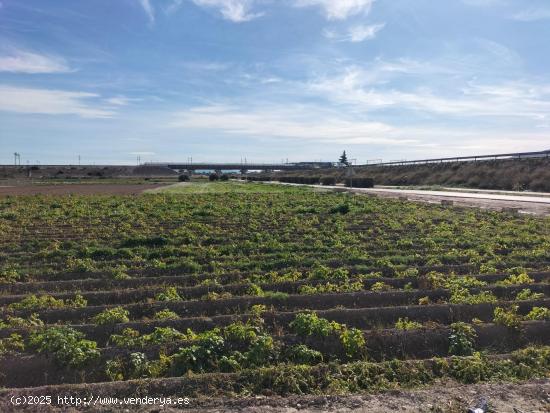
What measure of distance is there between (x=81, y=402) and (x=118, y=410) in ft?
1.61

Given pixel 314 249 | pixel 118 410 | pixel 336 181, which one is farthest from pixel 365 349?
pixel 336 181

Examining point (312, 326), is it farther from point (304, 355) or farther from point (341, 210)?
point (341, 210)

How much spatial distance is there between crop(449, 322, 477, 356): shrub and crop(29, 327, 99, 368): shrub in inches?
191

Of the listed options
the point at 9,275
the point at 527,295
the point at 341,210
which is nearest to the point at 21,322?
the point at 9,275

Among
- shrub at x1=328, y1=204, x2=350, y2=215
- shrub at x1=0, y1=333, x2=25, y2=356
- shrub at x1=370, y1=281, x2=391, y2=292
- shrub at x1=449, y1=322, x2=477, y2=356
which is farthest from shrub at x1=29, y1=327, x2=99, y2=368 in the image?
shrub at x1=328, y1=204, x2=350, y2=215

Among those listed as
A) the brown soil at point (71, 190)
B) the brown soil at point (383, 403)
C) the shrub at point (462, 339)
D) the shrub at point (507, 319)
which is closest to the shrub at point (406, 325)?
the shrub at point (462, 339)

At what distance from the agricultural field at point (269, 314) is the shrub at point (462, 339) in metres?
0.02

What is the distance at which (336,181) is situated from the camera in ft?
270

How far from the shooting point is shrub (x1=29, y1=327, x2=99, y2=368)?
6387 millimetres

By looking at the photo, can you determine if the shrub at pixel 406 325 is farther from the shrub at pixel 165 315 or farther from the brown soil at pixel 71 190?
the brown soil at pixel 71 190

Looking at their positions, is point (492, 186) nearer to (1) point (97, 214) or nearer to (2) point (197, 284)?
(1) point (97, 214)

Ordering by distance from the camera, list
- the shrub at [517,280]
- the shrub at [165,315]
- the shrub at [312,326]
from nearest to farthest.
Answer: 1. the shrub at [312,326]
2. the shrub at [165,315]
3. the shrub at [517,280]

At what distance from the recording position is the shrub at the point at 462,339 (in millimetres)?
6645

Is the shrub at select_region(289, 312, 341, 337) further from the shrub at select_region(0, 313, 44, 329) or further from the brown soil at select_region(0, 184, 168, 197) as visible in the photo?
the brown soil at select_region(0, 184, 168, 197)
